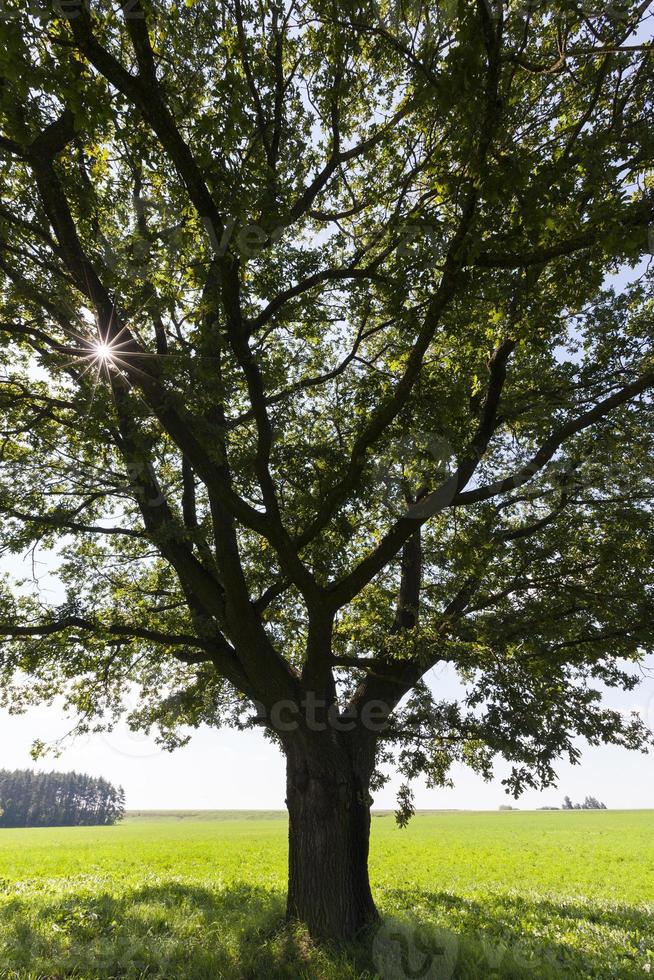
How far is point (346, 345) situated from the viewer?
995cm

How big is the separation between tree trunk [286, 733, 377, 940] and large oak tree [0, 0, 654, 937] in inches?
2.1

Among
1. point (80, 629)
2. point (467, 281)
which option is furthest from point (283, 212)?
point (80, 629)

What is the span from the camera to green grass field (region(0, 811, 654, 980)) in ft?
22.6

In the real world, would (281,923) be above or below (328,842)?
below

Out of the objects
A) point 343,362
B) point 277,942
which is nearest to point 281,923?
point 277,942

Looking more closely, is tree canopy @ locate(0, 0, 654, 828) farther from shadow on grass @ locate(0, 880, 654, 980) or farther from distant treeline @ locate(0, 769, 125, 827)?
distant treeline @ locate(0, 769, 125, 827)

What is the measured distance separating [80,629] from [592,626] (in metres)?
8.71

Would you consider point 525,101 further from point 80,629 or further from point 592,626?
point 80,629

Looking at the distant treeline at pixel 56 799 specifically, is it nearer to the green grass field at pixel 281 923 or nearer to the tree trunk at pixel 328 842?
the green grass field at pixel 281 923

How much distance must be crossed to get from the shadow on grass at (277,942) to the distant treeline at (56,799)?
4057 inches

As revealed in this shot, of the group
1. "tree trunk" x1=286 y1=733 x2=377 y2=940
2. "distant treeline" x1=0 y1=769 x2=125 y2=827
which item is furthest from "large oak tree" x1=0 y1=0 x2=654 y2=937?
"distant treeline" x1=0 y1=769 x2=125 y2=827

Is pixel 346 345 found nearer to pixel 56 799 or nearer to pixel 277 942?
pixel 277 942

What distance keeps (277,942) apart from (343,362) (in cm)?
851

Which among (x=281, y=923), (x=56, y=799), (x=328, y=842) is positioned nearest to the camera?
(x=328, y=842)
